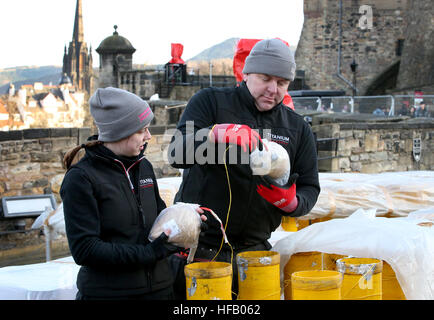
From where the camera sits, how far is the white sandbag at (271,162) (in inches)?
95.5

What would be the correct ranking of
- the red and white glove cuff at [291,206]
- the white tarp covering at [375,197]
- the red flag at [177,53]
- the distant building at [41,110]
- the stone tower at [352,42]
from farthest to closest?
1. the distant building at [41,110]
2. the stone tower at [352,42]
3. the red flag at [177,53]
4. the white tarp covering at [375,197]
5. the red and white glove cuff at [291,206]

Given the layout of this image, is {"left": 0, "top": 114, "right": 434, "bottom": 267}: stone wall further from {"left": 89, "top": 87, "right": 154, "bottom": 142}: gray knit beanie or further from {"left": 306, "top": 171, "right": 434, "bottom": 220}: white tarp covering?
{"left": 89, "top": 87, "right": 154, "bottom": 142}: gray knit beanie

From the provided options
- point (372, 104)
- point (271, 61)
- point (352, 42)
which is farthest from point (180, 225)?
point (352, 42)

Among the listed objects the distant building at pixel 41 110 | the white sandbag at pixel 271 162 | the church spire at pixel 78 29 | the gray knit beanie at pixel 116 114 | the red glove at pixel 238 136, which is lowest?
the distant building at pixel 41 110

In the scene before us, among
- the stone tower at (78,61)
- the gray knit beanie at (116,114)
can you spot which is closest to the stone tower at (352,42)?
the gray knit beanie at (116,114)

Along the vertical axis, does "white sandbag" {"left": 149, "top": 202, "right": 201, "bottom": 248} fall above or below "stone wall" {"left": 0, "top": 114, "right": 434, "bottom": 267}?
above

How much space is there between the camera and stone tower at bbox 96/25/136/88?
929 inches

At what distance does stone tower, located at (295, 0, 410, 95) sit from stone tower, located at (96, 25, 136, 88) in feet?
34.0

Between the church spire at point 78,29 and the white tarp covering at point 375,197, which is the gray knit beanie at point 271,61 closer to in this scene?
the white tarp covering at point 375,197

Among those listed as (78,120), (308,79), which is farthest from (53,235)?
(78,120)

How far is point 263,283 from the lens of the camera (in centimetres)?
257

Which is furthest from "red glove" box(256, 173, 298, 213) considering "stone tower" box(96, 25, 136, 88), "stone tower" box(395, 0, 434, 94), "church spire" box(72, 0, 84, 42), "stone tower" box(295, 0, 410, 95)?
"church spire" box(72, 0, 84, 42)

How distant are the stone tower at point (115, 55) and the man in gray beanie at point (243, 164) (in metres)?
21.1

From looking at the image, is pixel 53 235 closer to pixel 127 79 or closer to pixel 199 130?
pixel 199 130
